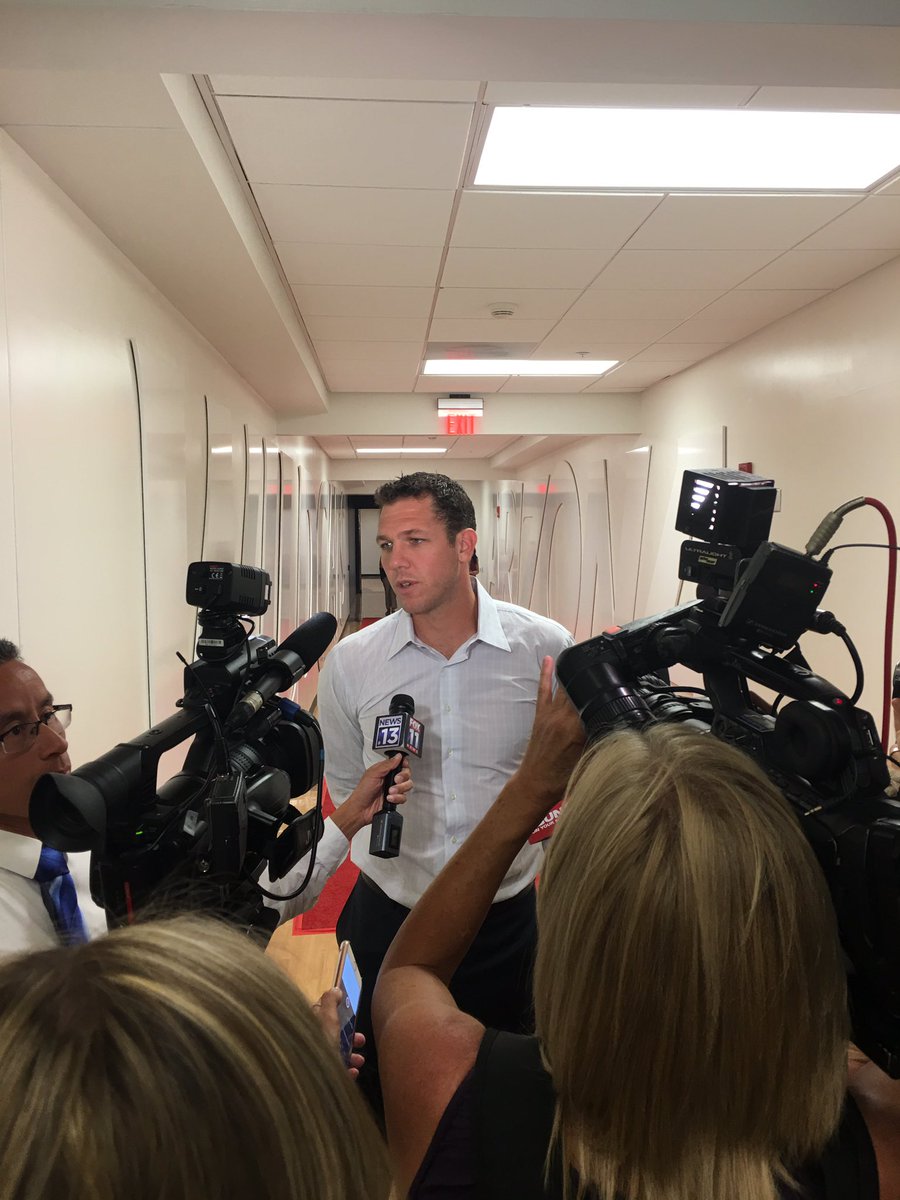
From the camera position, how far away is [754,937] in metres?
0.60

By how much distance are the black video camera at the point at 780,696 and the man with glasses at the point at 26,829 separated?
2.61 feet

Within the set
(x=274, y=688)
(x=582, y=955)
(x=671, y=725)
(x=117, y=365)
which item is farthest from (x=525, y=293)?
(x=582, y=955)

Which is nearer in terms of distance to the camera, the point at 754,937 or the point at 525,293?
the point at 754,937

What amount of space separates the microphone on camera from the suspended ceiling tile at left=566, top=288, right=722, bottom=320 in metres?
2.63

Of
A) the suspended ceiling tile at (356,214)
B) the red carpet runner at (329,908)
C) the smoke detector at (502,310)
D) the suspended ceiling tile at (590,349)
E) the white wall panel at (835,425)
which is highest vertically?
the suspended ceiling tile at (590,349)

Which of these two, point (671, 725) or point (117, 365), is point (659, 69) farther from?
point (117, 365)

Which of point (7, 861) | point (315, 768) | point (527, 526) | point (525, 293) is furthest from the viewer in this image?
point (527, 526)

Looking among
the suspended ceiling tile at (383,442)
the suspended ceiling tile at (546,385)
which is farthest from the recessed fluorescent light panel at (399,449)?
the suspended ceiling tile at (546,385)

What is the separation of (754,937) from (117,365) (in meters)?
2.41

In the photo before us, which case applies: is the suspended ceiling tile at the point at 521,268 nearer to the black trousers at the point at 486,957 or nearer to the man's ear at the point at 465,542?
the man's ear at the point at 465,542

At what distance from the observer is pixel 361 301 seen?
3543mm

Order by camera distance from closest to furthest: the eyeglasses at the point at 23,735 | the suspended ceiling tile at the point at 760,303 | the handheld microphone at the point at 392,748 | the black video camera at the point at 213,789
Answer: the black video camera at the point at 213,789 < the eyeglasses at the point at 23,735 < the handheld microphone at the point at 392,748 < the suspended ceiling tile at the point at 760,303

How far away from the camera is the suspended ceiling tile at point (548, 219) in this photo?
240 centimetres

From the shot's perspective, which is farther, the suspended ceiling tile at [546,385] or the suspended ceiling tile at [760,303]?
the suspended ceiling tile at [546,385]
